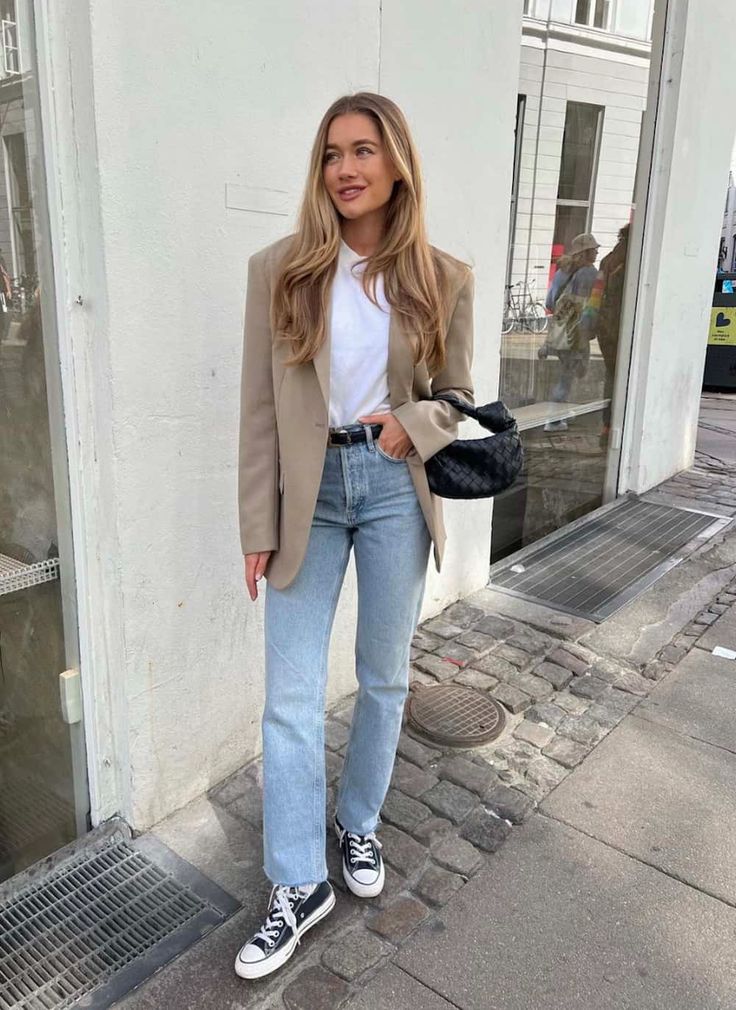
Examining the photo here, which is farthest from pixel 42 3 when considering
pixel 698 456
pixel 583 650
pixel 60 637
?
pixel 698 456

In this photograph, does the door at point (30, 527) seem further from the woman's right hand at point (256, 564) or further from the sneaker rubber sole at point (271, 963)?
the sneaker rubber sole at point (271, 963)

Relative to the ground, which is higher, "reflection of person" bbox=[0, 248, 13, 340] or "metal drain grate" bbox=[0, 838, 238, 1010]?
"reflection of person" bbox=[0, 248, 13, 340]

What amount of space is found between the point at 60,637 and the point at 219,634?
510 mm

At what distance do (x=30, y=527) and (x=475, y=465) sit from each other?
138 centimetres

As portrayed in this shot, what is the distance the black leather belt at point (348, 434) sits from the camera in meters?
2.06

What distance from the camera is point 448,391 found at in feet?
7.25

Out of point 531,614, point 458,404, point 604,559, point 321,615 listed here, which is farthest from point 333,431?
point 604,559

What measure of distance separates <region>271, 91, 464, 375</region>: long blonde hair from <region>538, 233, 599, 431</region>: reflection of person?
11.6 ft

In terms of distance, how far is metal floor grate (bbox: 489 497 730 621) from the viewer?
4.57m

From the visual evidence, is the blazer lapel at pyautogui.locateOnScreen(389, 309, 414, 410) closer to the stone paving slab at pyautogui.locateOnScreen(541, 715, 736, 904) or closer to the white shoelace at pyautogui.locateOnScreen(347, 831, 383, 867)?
the white shoelace at pyautogui.locateOnScreen(347, 831, 383, 867)

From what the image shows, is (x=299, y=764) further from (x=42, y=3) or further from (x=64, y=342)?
(x=42, y=3)

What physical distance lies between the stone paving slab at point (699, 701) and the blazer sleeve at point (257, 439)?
6.88 ft

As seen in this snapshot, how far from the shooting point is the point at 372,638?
2.24m

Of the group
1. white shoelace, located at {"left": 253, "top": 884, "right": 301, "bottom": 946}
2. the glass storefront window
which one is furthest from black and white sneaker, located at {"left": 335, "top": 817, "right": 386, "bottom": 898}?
the glass storefront window
